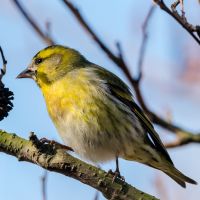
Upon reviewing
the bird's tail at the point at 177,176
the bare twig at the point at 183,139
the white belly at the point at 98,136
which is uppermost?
the white belly at the point at 98,136

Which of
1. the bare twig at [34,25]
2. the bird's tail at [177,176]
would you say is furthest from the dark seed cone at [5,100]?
the bird's tail at [177,176]

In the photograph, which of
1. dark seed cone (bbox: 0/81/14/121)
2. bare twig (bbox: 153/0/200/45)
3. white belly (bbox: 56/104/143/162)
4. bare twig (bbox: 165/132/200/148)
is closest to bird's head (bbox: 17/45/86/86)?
white belly (bbox: 56/104/143/162)

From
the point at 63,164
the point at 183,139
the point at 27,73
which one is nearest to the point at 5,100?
the point at 63,164

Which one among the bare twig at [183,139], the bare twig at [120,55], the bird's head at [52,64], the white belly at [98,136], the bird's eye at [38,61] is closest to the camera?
the bare twig at [120,55]

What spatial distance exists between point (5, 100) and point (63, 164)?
533mm

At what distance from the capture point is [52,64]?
5.31 m

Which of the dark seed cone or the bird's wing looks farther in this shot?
the bird's wing

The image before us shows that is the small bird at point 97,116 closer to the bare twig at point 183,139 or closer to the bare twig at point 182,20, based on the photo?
the bare twig at point 183,139

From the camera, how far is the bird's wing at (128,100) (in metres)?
4.81

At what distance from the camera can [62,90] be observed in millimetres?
4566

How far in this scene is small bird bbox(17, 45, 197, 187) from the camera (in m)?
4.39

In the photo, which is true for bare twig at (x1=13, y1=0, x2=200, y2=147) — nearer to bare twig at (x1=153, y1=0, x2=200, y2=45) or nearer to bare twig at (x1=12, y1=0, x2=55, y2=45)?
bare twig at (x1=12, y1=0, x2=55, y2=45)

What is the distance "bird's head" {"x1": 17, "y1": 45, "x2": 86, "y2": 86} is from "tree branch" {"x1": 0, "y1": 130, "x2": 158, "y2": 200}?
1.96 m

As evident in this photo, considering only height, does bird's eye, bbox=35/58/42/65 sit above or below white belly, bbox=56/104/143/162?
above
